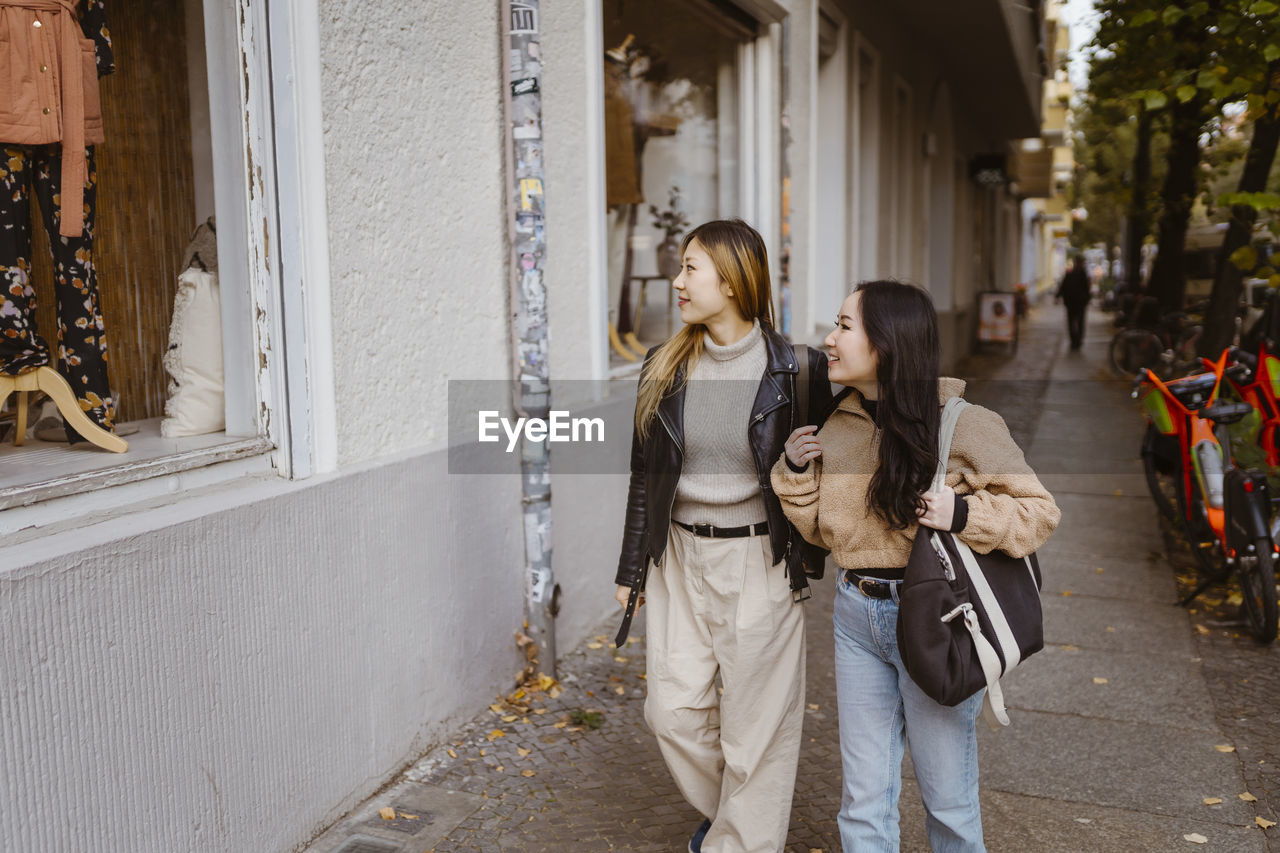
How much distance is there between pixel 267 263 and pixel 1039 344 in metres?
22.1

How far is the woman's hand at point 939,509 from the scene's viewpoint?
91.4 inches

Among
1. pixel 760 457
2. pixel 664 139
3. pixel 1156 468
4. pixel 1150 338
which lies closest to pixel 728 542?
pixel 760 457

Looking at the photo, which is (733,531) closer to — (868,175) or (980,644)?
(980,644)

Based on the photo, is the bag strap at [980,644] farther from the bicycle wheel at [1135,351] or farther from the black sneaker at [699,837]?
the bicycle wheel at [1135,351]

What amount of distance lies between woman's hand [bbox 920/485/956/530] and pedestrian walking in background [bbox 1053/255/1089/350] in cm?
1977

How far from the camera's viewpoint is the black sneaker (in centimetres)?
317

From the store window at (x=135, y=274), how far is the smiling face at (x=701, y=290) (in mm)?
1372

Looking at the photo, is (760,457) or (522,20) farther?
(522,20)

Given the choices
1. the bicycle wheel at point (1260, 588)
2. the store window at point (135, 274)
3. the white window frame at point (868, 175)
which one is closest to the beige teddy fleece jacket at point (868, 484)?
the store window at point (135, 274)

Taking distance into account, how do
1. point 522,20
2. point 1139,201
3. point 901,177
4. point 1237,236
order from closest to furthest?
point 522,20 < point 1237,236 < point 901,177 < point 1139,201

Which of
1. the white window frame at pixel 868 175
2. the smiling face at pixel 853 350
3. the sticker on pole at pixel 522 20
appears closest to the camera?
the smiling face at pixel 853 350

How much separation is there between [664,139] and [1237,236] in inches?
149

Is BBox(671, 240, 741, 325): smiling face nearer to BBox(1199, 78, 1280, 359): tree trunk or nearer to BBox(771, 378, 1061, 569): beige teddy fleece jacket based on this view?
BBox(771, 378, 1061, 569): beige teddy fleece jacket

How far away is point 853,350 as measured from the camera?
8.02ft
